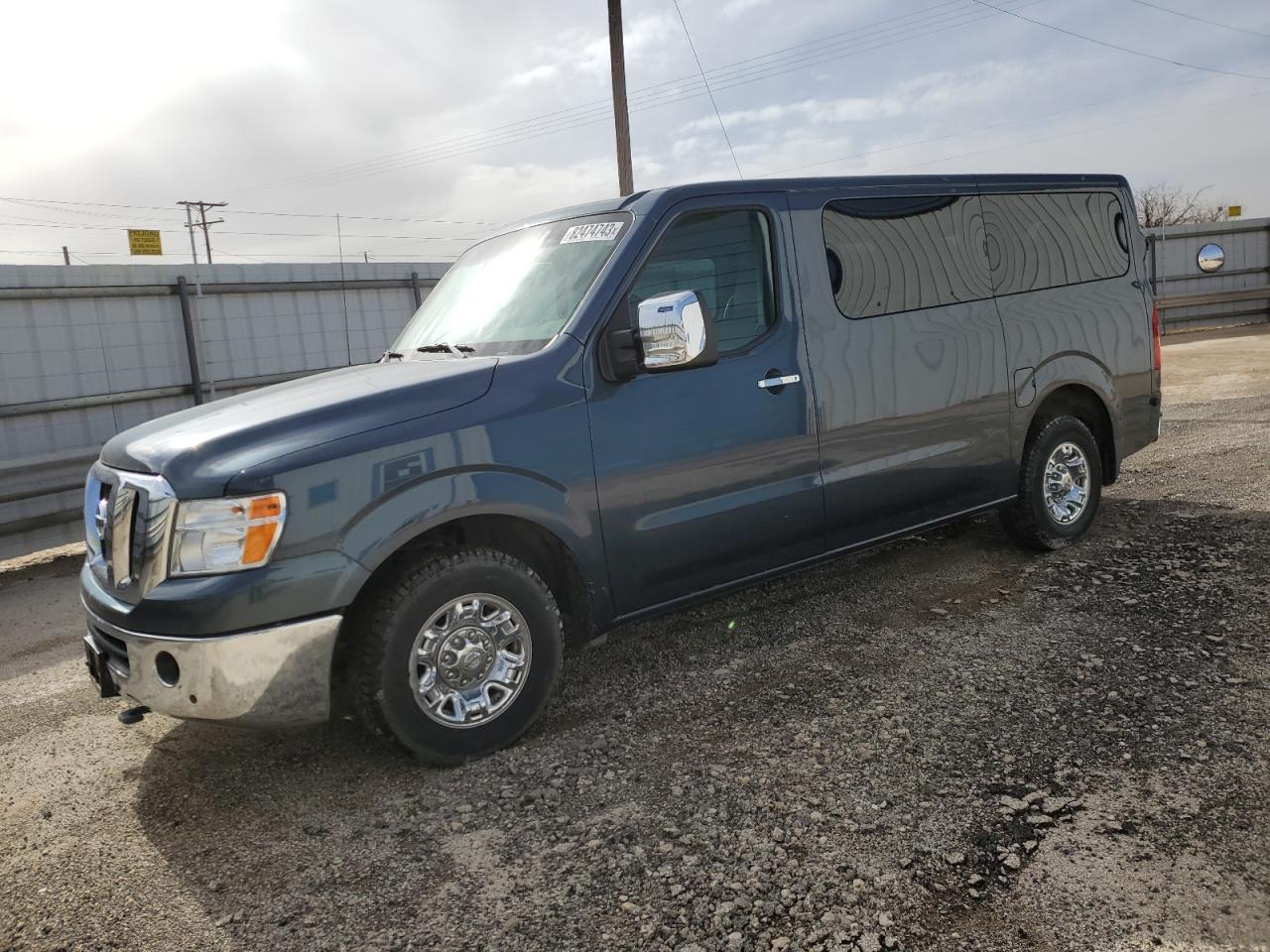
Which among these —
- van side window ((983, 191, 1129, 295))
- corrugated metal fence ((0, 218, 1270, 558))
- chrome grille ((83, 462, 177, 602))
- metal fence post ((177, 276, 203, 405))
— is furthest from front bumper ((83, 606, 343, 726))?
metal fence post ((177, 276, 203, 405))

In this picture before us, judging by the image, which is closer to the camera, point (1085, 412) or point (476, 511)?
point (476, 511)

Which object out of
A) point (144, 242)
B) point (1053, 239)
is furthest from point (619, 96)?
point (1053, 239)

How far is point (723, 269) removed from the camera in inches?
165

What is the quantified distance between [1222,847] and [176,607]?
124 inches

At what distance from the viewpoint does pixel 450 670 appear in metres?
3.43

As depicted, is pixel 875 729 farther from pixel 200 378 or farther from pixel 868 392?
pixel 200 378

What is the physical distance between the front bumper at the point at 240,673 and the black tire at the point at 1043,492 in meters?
3.83

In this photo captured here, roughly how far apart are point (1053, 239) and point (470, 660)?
406 cm

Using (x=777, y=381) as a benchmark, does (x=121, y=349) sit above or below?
above

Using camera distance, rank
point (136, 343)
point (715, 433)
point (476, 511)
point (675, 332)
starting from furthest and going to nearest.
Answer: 1. point (136, 343)
2. point (715, 433)
3. point (675, 332)
4. point (476, 511)

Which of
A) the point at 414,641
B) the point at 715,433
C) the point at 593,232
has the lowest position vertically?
the point at 414,641

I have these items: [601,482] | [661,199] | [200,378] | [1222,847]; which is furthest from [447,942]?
[200,378]

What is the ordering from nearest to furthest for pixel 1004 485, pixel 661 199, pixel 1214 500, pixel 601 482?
1. pixel 601 482
2. pixel 661 199
3. pixel 1004 485
4. pixel 1214 500

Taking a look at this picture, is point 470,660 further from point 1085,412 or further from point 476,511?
point 1085,412
